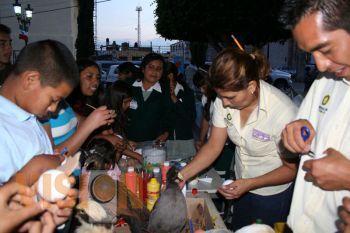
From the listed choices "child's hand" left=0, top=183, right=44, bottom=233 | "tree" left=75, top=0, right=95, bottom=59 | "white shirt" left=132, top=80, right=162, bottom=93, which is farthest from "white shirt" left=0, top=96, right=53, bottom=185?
"tree" left=75, top=0, right=95, bottom=59

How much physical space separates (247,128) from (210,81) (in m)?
0.43

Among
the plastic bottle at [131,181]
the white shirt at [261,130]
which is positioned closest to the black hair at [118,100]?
the plastic bottle at [131,181]

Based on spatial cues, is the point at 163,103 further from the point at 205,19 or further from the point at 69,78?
the point at 205,19

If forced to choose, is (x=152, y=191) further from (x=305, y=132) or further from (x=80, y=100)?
(x=80, y=100)

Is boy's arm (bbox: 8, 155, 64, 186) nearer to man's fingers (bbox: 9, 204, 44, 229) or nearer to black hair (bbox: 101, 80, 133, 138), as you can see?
man's fingers (bbox: 9, 204, 44, 229)

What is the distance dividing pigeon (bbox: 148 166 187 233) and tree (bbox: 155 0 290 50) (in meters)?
9.54

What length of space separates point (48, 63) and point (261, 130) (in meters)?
1.36

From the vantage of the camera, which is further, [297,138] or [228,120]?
[228,120]

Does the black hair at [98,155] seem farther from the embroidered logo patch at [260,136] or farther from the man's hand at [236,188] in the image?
the embroidered logo patch at [260,136]

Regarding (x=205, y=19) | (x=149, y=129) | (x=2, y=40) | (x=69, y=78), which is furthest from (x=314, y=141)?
(x=205, y=19)

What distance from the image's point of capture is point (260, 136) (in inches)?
86.4

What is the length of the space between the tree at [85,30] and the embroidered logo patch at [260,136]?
50.4 ft

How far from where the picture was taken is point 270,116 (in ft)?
7.05

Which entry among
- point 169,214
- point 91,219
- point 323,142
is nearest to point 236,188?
point 169,214
